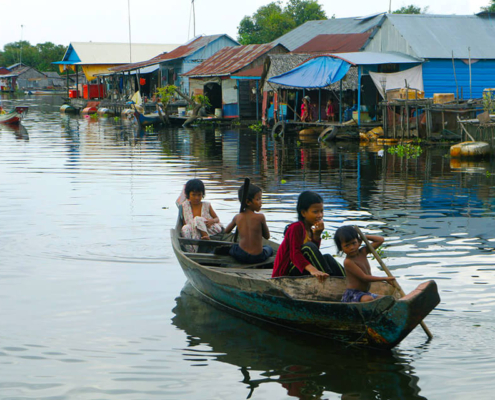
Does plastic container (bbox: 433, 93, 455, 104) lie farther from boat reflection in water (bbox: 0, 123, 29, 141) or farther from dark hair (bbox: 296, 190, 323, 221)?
dark hair (bbox: 296, 190, 323, 221)

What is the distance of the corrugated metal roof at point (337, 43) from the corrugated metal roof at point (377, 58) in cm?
319

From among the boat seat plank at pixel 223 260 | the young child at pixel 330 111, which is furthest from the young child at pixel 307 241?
the young child at pixel 330 111

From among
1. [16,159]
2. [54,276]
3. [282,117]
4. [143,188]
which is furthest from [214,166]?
[54,276]

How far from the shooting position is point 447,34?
25594mm

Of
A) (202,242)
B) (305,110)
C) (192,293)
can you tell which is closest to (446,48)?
(305,110)

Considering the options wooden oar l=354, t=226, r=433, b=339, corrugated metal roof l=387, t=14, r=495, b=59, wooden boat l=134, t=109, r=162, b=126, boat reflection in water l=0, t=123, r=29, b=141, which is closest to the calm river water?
wooden oar l=354, t=226, r=433, b=339

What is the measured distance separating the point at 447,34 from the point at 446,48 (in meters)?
1.04

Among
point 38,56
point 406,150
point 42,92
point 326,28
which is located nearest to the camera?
point 406,150

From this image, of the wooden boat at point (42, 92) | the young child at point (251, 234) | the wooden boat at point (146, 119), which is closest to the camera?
the young child at point (251, 234)

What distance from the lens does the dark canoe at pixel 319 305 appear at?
518 centimetres

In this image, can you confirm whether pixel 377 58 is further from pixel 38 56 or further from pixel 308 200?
pixel 38 56

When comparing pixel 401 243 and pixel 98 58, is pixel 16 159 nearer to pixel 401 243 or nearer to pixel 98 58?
pixel 401 243

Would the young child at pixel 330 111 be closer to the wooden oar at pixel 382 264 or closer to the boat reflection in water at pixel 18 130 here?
the boat reflection in water at pixel 18 130

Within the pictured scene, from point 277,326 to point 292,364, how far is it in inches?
30.8
